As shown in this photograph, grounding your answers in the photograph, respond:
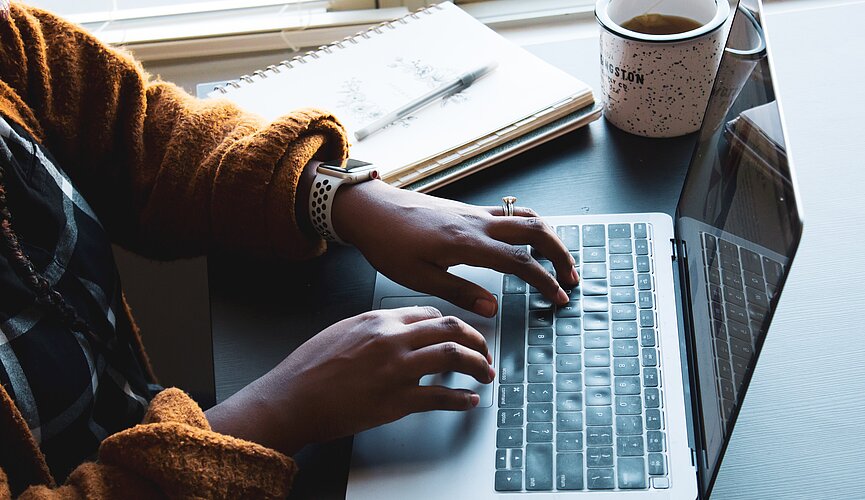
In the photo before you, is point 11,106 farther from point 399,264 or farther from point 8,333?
point 399,264

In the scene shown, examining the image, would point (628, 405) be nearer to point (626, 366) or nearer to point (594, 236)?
point (626, 366)

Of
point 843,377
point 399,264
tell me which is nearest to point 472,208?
point 399,264

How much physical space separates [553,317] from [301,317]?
0.21 metres

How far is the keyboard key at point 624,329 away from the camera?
707 millimetres

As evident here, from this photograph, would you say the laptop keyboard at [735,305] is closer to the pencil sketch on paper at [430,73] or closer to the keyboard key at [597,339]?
the keyboard key at [597,339]

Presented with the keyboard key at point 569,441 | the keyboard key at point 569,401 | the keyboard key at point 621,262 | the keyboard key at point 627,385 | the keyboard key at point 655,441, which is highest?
the keyboard key at point 621,262

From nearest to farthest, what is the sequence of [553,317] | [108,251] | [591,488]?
[591,488]
[553,317]
[108,251]

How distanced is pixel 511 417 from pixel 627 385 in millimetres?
88

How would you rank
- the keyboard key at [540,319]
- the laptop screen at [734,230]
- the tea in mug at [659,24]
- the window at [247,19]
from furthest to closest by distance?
the window at [247,19]
the tea in mug at [659,24]
the keyboard key at [540,319]
the laptop screen at [734,230]

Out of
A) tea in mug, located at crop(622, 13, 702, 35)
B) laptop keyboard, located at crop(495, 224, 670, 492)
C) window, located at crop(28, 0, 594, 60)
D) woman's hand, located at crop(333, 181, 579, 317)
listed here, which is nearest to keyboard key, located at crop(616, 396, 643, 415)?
laptop keyboard, located at crop(495, 224, 670, 492)

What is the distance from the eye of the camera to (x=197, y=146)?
33.4 inches

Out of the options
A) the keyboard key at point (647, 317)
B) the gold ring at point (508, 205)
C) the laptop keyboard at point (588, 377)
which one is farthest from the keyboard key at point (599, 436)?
the gold ring at point (508, 205)

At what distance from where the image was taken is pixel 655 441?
63cm

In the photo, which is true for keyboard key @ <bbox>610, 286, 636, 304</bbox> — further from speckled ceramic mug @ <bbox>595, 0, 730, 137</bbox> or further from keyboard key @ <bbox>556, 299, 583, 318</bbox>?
speckled ceramic mug @ <bbox>595, 0, 730, 137</bbox>
